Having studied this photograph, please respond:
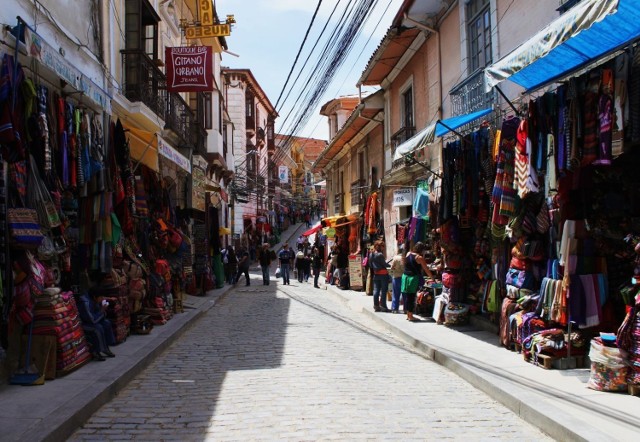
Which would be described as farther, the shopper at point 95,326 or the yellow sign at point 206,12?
the yellow sign at point 206,12

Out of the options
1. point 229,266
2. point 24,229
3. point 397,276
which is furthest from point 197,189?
point 24,229

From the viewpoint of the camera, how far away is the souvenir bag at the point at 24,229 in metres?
6.01

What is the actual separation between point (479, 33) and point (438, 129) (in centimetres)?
317

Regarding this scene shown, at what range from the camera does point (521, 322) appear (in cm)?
782

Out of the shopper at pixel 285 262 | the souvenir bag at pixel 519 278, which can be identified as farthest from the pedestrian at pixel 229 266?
the souvenir bag at pixel 519 278

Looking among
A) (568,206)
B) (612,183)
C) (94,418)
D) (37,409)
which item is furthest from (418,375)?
(37,409)

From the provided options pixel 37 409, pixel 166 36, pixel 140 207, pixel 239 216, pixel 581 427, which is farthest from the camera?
pixel 239 216

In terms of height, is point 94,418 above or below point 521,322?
below

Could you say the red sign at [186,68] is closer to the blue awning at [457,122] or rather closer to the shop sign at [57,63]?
the shop sign at [57,63]

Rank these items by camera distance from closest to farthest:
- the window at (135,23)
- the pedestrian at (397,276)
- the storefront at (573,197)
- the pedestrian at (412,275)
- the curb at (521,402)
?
the curb at (521,402)
the storefront at (573,197)
the pedestrian at (412,275)
the window at (135,23)
the pedestrian at (397,276)

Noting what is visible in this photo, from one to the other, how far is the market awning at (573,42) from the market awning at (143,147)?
5874mm

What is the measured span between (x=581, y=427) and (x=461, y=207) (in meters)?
5.60

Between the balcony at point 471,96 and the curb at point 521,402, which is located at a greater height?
the balcony at point 471,96

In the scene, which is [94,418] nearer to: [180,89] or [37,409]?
[37,409]
